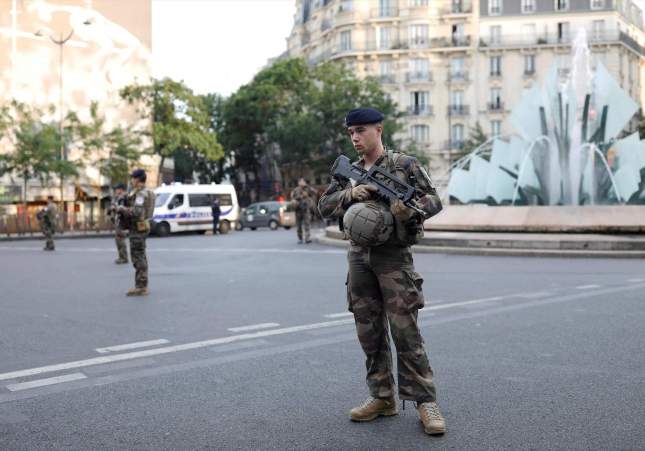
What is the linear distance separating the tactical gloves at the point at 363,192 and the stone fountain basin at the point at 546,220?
15262 millimetres

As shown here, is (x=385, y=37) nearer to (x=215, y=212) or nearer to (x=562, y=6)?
(x=562, y=6)

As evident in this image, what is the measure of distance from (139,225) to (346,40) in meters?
57.6

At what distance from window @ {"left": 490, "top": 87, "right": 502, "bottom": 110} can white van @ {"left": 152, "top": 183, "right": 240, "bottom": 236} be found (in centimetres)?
3413

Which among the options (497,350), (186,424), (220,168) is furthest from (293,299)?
(220,168)

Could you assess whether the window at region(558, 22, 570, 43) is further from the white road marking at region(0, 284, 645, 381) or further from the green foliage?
the white road marking at region(0, 284, 645, 381)

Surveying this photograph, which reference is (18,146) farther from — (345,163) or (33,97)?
(345,163)

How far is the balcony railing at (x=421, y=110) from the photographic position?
64250mm

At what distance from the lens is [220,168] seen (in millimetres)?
71562

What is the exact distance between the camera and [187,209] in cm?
3350

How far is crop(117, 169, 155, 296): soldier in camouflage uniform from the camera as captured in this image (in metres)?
10.8

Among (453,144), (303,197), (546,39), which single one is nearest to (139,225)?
(303,197)

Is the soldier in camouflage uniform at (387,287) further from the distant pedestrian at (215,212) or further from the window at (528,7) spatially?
the window at (528,7)

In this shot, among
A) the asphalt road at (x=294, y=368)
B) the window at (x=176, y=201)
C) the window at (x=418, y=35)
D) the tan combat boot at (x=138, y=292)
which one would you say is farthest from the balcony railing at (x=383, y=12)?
the tan combat boot at (x=138, y=292)

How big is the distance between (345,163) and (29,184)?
49.3 m
